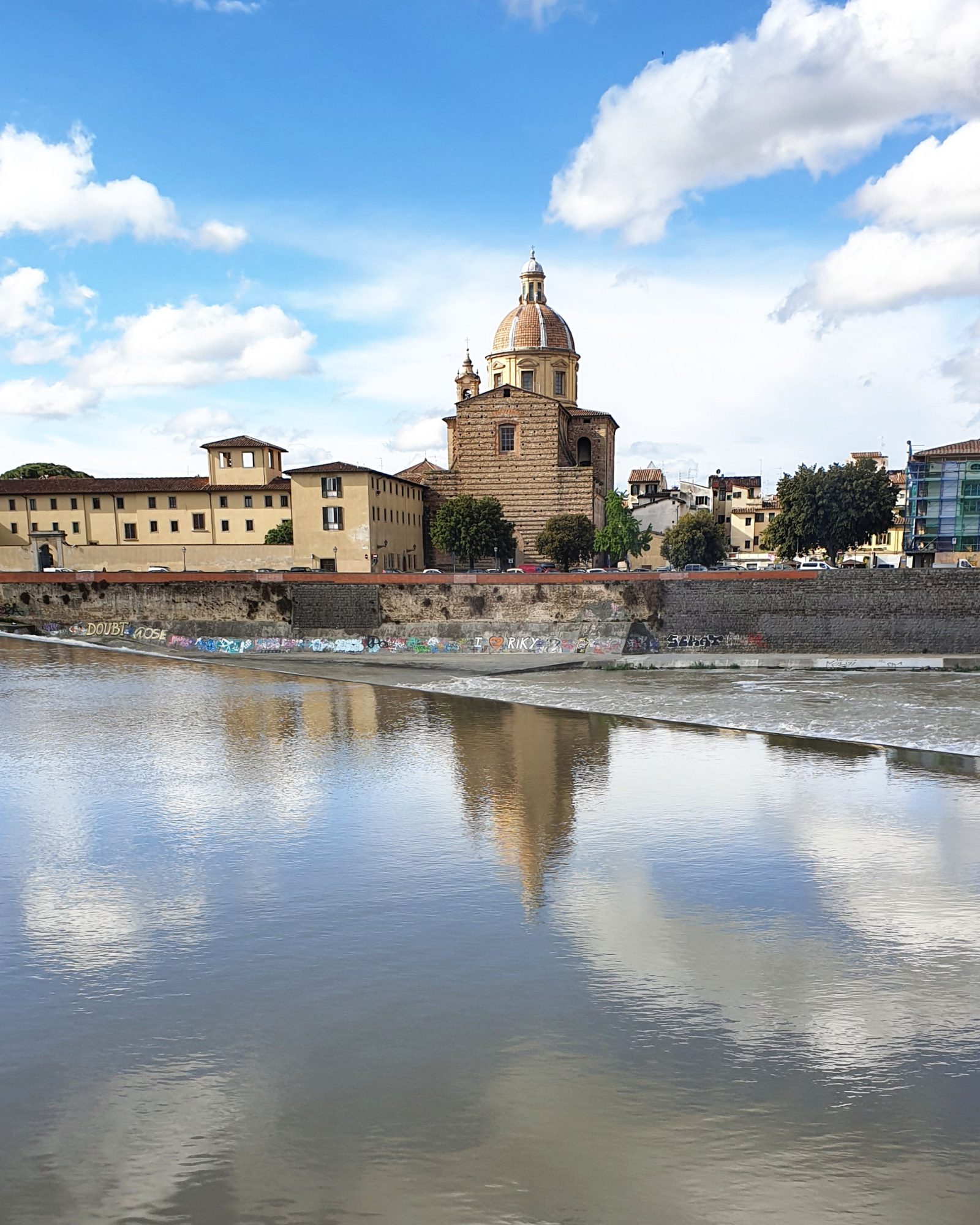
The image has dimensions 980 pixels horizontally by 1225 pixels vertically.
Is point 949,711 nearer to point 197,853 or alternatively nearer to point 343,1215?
point 197,853

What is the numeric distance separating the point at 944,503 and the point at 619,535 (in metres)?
16.9

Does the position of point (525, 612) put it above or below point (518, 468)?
below

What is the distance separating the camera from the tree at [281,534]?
152 ft

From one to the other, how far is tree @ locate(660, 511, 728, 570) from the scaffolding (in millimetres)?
10380

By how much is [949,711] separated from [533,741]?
1159cm

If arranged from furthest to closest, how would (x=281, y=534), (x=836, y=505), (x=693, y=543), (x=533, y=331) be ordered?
(x=533, y=331) < (x=693, y=543) < (x=281, y=534) < (x=836, y=505)

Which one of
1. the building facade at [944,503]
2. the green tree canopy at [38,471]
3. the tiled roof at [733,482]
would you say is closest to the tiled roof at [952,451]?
the building facade at [944,503]

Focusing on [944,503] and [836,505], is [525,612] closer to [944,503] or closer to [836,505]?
[836,505]

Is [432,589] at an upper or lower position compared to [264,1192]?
upper

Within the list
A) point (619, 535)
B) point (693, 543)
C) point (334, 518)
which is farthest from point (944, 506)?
point (334, 518)

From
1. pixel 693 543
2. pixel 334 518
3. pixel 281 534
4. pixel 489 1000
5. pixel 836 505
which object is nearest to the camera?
pixel 489 1000

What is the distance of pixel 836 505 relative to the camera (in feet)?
136

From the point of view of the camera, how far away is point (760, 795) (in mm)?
15898

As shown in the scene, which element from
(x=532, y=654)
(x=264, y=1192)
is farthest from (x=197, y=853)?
(x=532, y=654)
